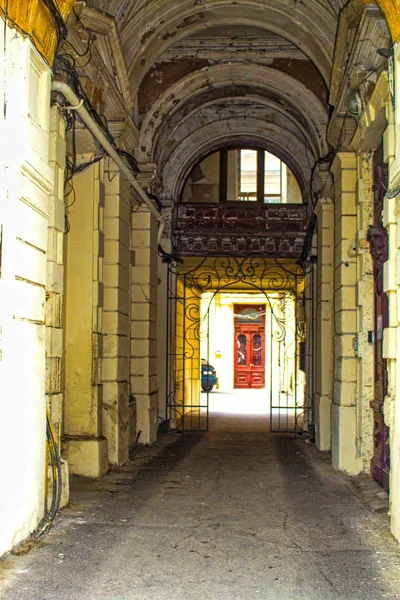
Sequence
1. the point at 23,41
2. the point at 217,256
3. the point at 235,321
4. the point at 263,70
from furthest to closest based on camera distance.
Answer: the point at 235,321 < the point at 217,256 < the point at 263,70 < the point at 23,41

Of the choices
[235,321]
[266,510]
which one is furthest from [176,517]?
[235,321]

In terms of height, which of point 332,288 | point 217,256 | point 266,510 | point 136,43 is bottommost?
point 266,510

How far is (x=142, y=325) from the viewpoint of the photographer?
11078mm

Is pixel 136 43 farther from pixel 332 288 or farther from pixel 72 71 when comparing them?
pixel 332 288

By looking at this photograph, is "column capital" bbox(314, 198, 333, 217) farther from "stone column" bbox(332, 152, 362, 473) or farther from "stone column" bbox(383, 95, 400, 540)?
"stone column" bbox(383, 95, 400, 540)

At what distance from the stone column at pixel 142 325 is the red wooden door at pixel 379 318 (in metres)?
4.17

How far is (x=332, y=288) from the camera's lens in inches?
417

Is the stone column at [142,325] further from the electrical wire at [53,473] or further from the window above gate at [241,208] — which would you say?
the electrical wire at [53,473]

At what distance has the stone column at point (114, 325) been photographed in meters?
8.59

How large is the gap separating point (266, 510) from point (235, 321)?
24390 mm

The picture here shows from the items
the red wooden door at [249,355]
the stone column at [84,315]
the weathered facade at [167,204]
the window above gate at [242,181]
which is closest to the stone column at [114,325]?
the weathered facade at [167,204]

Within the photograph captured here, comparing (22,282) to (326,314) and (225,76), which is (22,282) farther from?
(225,76)

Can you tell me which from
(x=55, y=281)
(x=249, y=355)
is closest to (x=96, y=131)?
(x=55, y=281)

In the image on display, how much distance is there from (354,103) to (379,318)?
2.36 m
